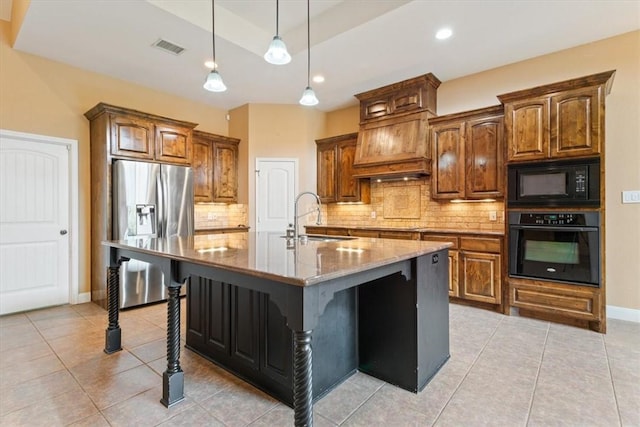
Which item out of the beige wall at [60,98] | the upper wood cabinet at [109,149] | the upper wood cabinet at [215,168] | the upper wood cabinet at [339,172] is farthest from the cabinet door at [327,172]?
the beige wall at [60,98]

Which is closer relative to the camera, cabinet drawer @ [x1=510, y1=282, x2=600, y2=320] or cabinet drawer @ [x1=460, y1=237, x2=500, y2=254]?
cabinet drawer @ [x1=510, y1=282, x2=600, y2=320]

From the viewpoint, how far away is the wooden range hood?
14.2ft

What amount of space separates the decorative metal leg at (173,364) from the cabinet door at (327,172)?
149 inches

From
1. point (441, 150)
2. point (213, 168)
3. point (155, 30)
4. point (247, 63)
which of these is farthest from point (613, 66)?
point (213, 168)

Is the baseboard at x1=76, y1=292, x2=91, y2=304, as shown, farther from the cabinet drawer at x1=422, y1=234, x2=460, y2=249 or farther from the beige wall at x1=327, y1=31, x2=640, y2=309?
the beige wall at x1=327, y1=31, x2=640, y2=309

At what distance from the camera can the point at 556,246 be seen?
3.24 meters

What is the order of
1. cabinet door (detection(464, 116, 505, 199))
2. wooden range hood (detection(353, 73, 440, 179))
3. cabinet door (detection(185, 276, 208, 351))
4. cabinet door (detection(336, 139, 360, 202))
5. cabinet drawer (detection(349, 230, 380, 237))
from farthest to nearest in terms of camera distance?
cabinet door (detection(336, 139, 360, 202))
cabinet drawer (detection(349, 230, 380, 237))
wooden range hood (detection(353, 73, 440, 179))
cabinet door (detection(464, 116, 505, 199))
cabinet door (detection(185, 276, 208, 351))

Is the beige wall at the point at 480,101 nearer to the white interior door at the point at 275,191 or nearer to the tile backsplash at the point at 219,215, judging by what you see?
the white interior door at the point at 275,191

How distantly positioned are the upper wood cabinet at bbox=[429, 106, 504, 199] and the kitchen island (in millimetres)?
1982

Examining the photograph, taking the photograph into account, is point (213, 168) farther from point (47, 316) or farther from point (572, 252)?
point (572, 252)

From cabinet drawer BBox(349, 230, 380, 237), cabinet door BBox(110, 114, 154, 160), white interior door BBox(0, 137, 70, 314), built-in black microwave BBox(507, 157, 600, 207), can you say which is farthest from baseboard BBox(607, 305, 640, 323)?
white interior door BBox(0, 137, 70, 314)

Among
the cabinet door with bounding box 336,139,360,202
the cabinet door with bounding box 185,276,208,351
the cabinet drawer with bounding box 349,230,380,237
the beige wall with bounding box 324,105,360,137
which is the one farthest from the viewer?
the beige wall with bounding box 324,105,360,137

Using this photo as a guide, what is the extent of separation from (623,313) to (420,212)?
8.06 ft

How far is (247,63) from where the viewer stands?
13.0ft
